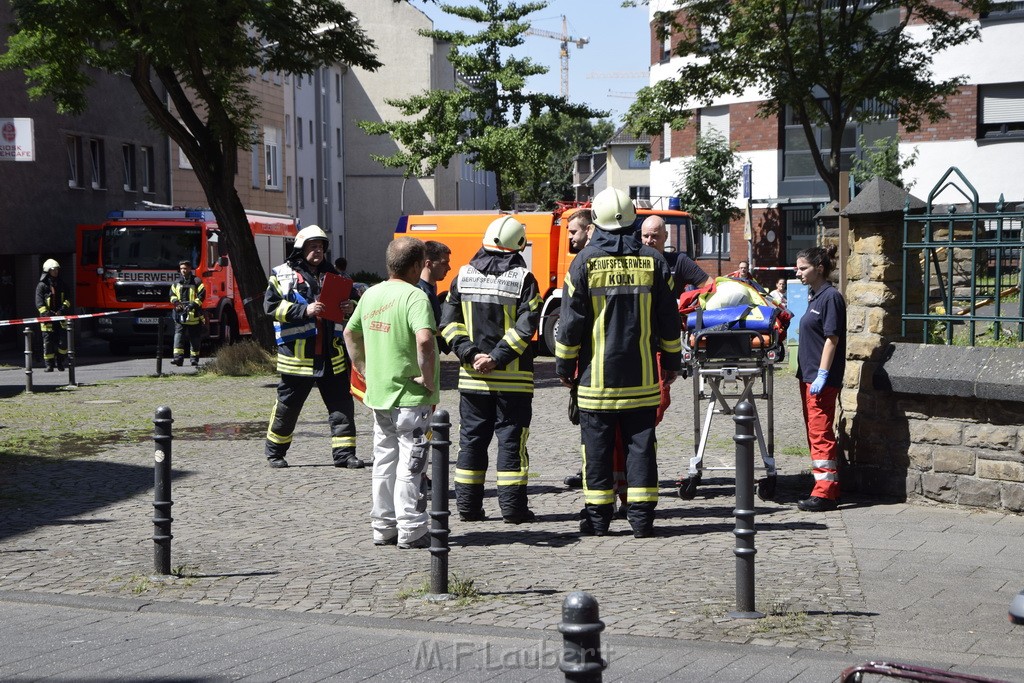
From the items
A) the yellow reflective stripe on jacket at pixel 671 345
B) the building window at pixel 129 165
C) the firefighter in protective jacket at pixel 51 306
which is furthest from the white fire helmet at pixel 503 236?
the building window at pixel 129 165

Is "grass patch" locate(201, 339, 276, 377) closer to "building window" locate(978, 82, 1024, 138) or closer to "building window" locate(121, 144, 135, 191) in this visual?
"building window" locate(121, 144, 135, 191)

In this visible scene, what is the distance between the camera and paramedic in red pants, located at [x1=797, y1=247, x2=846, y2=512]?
8.51 m

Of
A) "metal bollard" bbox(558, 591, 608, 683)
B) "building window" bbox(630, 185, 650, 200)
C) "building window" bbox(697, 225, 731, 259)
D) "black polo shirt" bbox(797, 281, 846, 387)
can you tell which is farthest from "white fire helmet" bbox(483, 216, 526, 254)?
"building window" bbox(630, 185, 650, 200)

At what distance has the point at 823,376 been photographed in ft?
27.9

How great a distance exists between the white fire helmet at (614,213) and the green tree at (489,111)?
28795 mm

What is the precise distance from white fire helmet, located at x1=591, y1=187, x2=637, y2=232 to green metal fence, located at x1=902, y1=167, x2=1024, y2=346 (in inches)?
86.1

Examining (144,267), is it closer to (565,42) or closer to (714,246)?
(714,246)

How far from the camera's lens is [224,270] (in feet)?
89.3

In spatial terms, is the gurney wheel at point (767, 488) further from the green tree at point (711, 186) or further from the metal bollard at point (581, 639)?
the green tree at point (711, 186)

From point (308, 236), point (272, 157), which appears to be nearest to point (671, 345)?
point (308, 236)

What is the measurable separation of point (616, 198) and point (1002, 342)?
2939 millimetres

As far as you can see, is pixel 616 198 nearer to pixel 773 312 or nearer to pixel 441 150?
pixel 773 312

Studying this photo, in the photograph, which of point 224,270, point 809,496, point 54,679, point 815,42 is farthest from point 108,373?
point 54,679

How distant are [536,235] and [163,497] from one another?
18.3 metres
